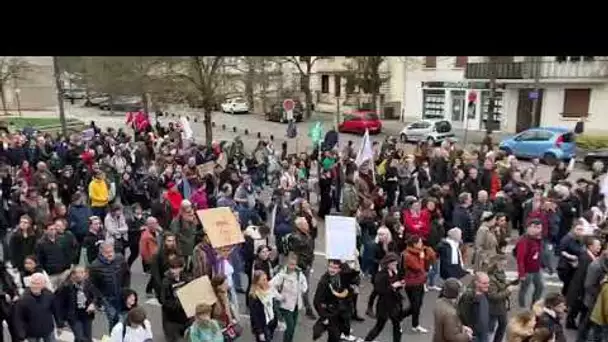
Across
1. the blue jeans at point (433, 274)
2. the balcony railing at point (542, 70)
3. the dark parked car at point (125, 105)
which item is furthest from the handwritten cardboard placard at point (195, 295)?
the dark parked car at point (125, 105)

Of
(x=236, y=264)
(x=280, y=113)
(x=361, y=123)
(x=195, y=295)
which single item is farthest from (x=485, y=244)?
(x=280, y=113)

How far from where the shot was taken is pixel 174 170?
13125mm

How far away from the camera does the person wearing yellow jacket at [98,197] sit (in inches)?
434

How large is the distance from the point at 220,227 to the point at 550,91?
84.8 feet

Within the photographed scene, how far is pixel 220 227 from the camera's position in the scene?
7.88 m

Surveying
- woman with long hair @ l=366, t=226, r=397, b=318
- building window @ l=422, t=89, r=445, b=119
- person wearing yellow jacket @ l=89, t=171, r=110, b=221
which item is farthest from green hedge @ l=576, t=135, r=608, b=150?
person wearing yellow jacket @ l=89, t=171, r=110, b=221

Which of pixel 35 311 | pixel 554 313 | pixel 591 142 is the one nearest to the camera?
pixel 554 313

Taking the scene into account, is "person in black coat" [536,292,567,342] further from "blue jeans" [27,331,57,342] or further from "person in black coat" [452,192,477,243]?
"blue jeans" [27,331,57,342]

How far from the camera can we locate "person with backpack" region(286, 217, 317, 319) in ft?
27.2

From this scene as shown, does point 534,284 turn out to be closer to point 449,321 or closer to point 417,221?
point 417,221

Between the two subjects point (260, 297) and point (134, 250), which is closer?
point (260, 297)
